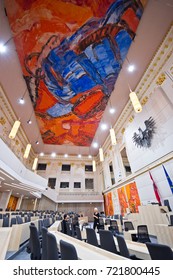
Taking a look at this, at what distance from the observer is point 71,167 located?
1992 centimetres

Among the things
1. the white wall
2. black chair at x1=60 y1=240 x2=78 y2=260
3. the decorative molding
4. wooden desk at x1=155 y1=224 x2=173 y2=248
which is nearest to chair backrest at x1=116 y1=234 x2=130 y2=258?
black chair at x1=60 y1=240 x2=78 y2=260

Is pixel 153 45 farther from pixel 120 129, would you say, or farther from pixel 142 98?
pixel 120 129

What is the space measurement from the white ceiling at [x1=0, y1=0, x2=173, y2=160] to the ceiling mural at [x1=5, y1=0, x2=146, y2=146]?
0.36 m

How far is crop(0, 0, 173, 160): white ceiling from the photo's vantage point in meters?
6.58

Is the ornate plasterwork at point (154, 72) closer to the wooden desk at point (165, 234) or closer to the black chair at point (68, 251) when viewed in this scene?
the wooden desk at point (165, 234)

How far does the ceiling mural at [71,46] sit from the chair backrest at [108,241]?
368 inches

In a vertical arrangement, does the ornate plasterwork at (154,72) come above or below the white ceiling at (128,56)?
below

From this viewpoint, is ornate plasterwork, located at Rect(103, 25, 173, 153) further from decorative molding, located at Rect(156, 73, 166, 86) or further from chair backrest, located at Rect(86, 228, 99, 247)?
chair backrest, located at Rect(86, 228, 99, 247)

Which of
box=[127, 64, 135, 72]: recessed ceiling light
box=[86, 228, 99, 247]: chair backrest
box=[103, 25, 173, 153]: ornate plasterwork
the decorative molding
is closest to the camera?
box=[86, 228, 99, 247]: chair backrest

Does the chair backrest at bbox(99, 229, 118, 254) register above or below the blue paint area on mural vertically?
below

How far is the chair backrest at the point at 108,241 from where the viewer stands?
7.23ft

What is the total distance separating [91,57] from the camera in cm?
864

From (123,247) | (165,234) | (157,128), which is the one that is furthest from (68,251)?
(157,128)

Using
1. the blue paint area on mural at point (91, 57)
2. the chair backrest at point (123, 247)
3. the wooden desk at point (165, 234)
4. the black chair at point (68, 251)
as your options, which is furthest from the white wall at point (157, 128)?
the black chair at point (68, 251)
